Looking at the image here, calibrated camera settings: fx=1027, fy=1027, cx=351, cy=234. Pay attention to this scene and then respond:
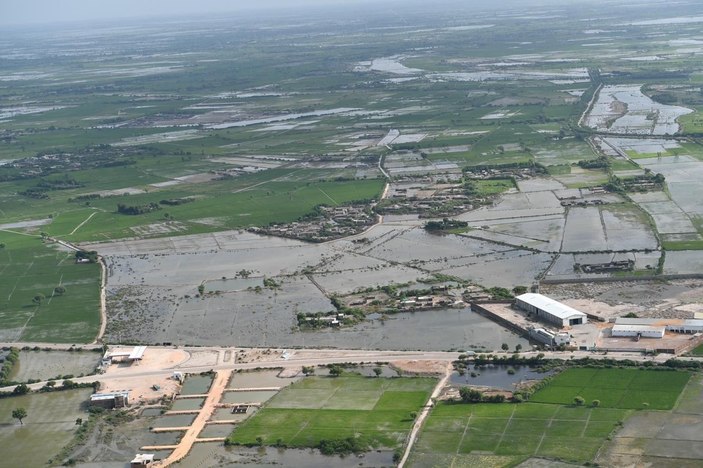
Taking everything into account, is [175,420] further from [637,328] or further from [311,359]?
[637,328]

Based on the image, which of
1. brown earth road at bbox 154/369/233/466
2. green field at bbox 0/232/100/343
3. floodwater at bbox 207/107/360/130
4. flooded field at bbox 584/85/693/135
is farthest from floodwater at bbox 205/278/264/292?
floodwater at bbox 207/107/360/130

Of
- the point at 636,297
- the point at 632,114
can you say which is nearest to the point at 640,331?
the point at 636,297

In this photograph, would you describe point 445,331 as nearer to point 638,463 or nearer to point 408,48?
point 638,463

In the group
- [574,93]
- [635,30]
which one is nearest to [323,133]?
[574,93]

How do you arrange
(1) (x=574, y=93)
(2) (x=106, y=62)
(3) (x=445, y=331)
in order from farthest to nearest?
(2) (x=106, y=62) < (1) (x=574, y=93) < (3) (x=445, y=331)

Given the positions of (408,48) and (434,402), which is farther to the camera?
(408,48)
